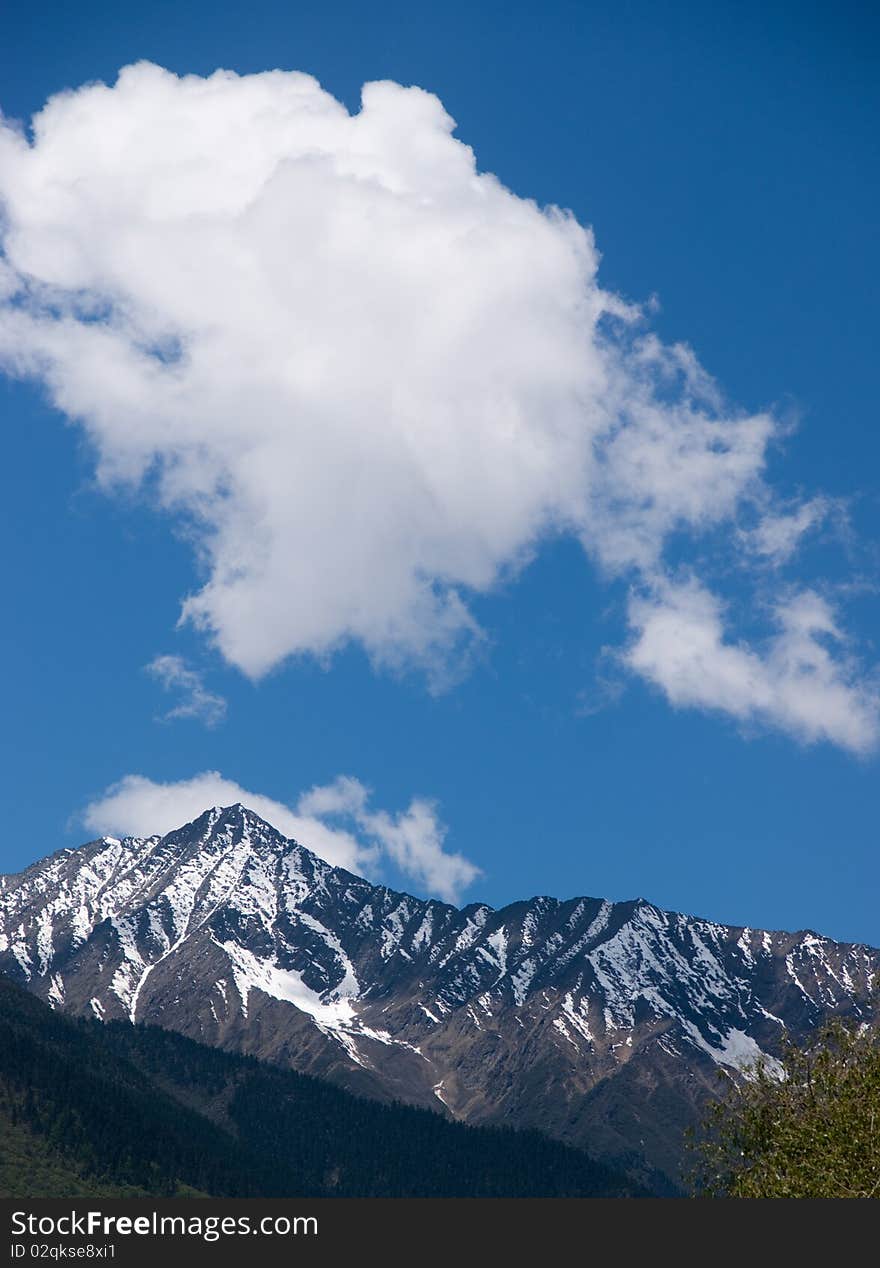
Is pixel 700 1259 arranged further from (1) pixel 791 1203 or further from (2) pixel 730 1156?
(2) pixel 730 1156

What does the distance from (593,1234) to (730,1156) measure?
3031cm

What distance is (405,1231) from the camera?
4078 centimetres

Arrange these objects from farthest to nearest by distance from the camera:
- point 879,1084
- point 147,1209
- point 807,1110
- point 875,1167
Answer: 1. point 807,1110
2. point 879,1084
3. point 875,1167
4. point 147,1209

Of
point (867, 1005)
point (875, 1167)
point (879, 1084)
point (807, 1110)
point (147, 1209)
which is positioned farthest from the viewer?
point (867, 1005)

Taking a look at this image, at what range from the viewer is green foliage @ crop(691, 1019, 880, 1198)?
55.8 m

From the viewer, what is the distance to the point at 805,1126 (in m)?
60.0

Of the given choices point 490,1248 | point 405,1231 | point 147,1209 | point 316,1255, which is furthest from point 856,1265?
point 147,1209

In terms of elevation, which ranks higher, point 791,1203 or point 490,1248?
point 791,1203

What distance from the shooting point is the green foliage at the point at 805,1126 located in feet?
183

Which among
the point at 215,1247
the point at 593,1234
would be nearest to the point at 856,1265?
the point at 593,1234

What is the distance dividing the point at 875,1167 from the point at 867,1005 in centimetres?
1444

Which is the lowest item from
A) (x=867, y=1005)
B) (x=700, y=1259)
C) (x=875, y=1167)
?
(x=700, y=1259)

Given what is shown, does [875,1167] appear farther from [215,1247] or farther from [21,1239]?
[21,1239]

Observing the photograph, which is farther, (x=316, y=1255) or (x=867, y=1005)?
(x=867, y=1005)
